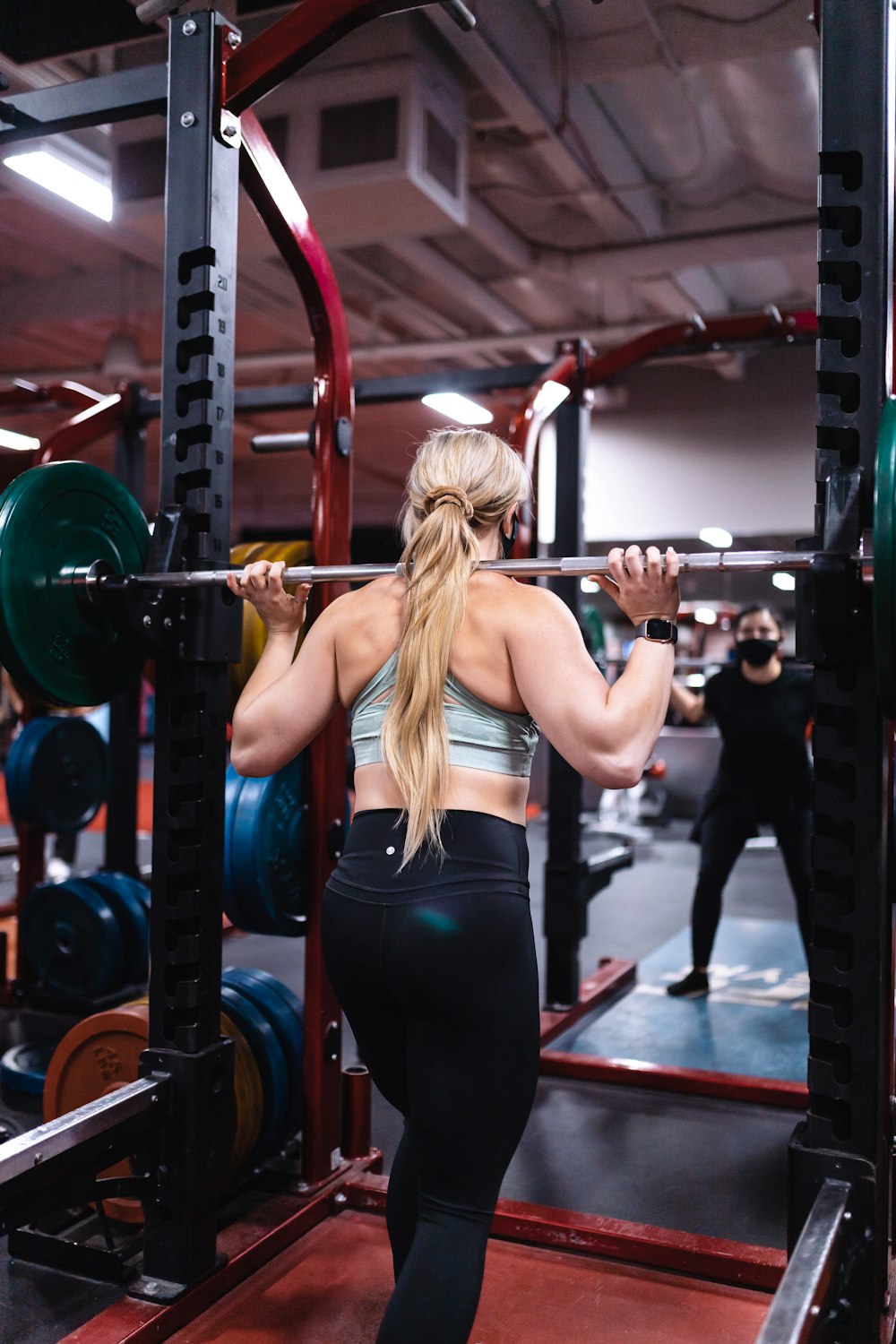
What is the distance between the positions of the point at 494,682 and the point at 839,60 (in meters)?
0.96

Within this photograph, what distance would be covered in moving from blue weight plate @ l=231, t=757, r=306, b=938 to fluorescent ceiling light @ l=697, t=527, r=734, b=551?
5.68m

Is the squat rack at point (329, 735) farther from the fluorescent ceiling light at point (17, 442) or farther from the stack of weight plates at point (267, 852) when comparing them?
the fluorescent ceiling light at point (17, 442)

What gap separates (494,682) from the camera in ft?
4.54

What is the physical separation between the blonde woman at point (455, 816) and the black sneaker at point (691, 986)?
2.77 m

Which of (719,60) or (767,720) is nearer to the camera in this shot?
(719,60)

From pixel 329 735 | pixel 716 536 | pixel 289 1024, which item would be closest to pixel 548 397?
pixel 329 735

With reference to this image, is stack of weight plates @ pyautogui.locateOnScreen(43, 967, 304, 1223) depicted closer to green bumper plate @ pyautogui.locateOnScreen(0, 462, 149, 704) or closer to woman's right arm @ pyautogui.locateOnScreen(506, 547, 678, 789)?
green bumper plate @ pyautogui.locateOnScreen(0, 462, 149, 704)

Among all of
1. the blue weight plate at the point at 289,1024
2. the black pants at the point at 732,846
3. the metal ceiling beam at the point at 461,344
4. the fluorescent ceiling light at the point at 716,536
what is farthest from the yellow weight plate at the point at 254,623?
the fluorescent ceiling light at the point at 716,536

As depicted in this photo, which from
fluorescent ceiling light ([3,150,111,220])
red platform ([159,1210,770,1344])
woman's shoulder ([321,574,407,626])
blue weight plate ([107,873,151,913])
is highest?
fluorescent ceiling light ([3,150,111,220])

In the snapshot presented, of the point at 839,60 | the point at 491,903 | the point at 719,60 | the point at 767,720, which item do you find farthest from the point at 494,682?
the point at 719,60

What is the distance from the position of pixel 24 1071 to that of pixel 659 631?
2.45 metres

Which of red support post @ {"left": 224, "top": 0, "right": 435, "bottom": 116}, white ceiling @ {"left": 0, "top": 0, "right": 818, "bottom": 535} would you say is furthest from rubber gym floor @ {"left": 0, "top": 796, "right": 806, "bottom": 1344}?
white ceiling @ {"left": 0, "top": 0, "right": 818, "bottom": 535}

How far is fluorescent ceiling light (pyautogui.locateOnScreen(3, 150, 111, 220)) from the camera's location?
3490mm

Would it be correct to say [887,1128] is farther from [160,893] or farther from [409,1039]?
[160,893]
